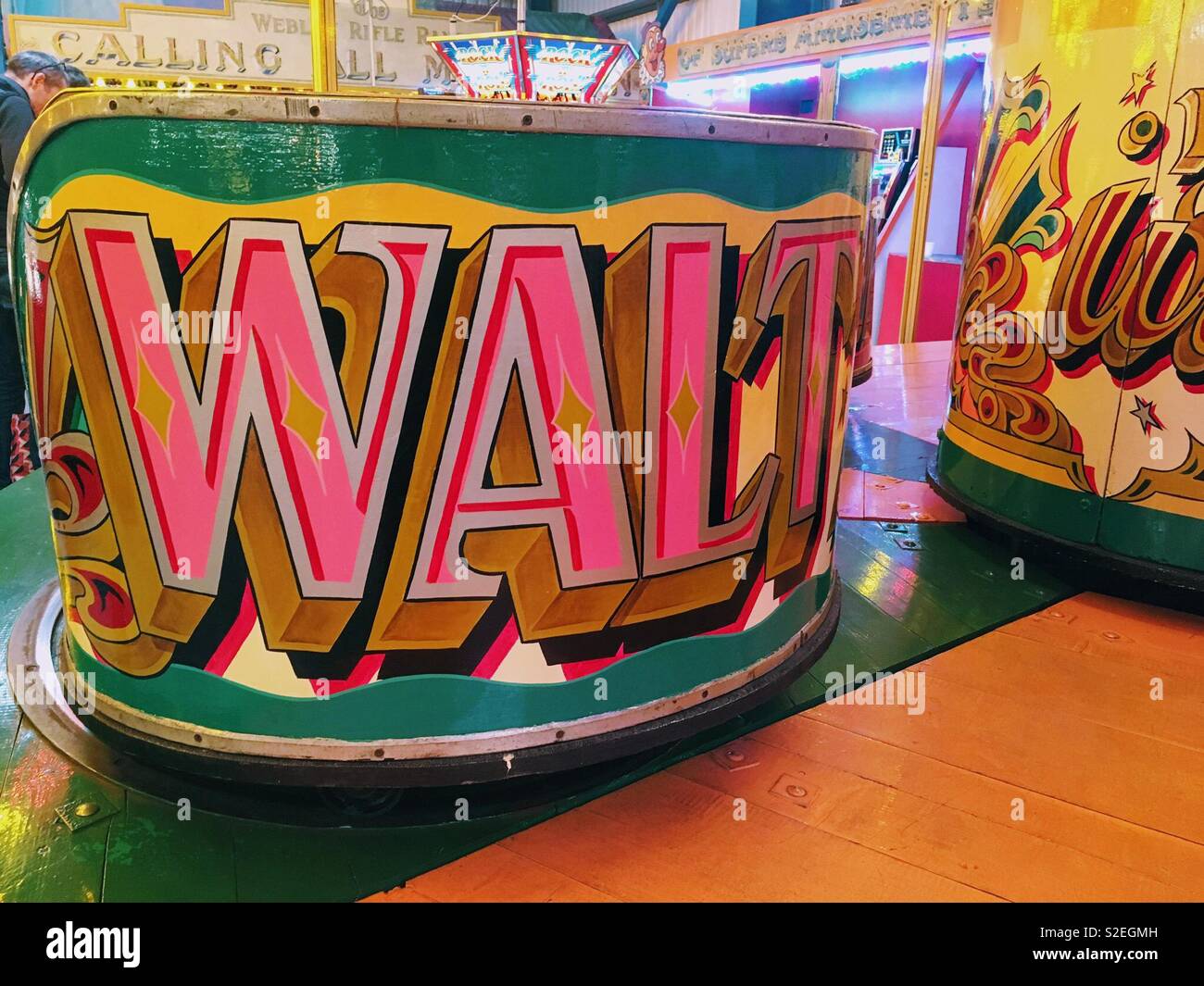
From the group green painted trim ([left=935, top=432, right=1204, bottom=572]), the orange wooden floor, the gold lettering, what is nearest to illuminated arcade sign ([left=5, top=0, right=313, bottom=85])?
the gold lettering

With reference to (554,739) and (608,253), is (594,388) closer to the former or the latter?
(608,253)

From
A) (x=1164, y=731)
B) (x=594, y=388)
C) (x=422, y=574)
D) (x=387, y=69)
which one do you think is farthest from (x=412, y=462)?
(x=387, y=69)

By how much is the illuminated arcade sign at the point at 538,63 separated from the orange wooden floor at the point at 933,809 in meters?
3.53

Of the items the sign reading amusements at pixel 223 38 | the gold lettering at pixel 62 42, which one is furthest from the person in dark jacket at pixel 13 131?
the gold lettering at pixel 62 42

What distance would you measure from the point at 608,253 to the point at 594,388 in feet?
0.71

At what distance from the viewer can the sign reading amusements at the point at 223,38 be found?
10836 mm

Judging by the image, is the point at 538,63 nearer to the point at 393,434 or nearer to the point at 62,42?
the point at 393,434

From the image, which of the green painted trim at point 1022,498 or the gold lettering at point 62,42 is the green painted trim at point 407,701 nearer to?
the green painted trim at point 1022,498

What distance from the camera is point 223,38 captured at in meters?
11.6

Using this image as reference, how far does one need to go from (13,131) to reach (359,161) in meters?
2.32

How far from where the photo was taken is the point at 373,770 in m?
1.60

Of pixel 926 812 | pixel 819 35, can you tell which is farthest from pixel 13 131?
pixel 819 35

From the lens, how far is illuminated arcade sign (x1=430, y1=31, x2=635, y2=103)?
15.5 ft

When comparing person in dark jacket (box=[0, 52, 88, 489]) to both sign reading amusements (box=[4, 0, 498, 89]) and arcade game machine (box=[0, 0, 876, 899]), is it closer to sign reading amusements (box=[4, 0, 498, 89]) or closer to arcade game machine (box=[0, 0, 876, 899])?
arcade game machine (box=[0, 0, 876, 899])
